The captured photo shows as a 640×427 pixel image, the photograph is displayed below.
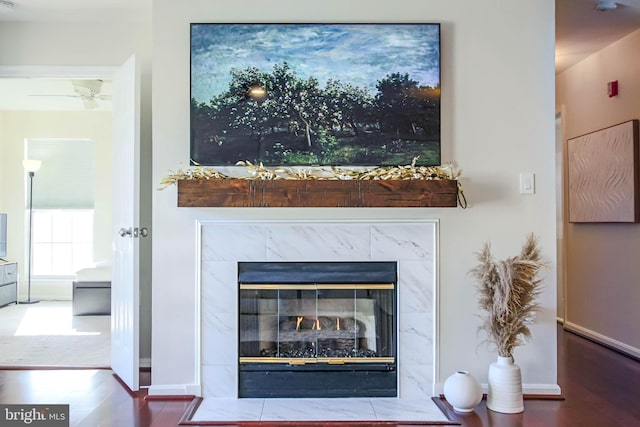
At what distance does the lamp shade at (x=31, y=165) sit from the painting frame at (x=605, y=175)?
20.2ft

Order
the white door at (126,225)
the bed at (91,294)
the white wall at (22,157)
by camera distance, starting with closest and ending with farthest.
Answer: the white door at (126,225), the bed at (91,294), the white wall at (22,157)

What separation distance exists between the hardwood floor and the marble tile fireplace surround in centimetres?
34

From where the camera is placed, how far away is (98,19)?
3.63m

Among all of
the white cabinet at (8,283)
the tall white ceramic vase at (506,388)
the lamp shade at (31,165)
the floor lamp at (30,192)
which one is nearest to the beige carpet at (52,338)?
Answer: the white cabinet at (8,283)

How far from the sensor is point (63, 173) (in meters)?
7.19

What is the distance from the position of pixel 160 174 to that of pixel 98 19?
51.0 inches

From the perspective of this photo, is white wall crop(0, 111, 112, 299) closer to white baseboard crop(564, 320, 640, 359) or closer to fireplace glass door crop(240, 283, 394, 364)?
fireplace glass door crop(240, 283, 394, 364)

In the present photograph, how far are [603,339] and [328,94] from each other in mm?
3185

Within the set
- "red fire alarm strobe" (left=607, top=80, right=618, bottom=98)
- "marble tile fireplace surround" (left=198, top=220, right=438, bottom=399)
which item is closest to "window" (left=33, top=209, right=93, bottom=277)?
"marble tile fireplace surround" (left=198, top=220, right=438, bottom=399)

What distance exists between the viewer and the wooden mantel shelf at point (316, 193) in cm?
294

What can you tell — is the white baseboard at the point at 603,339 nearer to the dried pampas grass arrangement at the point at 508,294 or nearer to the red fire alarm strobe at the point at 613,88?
the dried pampas grass arrangement at the point at 508,294

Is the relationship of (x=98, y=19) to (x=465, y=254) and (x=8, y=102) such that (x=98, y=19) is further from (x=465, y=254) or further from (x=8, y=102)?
(x=8, y=102)

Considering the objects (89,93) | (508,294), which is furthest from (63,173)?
(508,294)

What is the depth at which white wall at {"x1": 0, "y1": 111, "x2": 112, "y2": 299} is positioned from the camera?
23.2 ft
